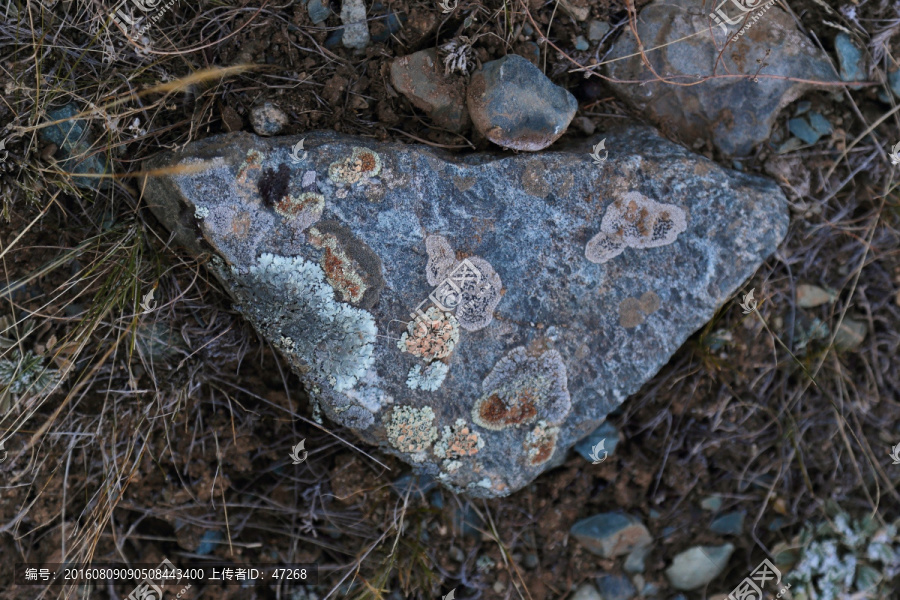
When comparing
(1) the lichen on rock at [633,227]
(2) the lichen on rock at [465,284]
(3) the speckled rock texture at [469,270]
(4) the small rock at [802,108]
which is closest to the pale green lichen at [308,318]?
(3) the speckled rock texture at [469,270]

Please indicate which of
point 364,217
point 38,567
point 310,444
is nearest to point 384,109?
point 364,217

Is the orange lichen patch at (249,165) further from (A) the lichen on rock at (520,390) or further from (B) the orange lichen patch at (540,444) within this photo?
(B) the orange lichen patch at (540,444)

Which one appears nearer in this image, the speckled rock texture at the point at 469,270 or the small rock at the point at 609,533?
the speckled rock texture at the point at 469,270

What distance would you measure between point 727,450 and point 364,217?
2.23 meters

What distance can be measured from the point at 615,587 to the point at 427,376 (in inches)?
62.1

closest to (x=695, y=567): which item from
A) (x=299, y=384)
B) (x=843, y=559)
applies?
(x=843, y=559)

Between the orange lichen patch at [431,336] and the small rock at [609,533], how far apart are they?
4.14ft

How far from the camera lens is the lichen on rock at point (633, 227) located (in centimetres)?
276

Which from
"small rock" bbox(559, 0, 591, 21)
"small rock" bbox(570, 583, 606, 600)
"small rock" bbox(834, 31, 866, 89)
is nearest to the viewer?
"small rock" bbox(559, 0, 591, 21)

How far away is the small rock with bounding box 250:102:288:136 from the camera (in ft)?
9.08

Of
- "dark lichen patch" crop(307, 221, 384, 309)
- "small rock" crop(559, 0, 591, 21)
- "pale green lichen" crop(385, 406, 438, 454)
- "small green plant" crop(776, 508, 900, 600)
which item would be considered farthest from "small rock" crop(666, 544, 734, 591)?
"small rock" crop(559, 0, 591, 21)

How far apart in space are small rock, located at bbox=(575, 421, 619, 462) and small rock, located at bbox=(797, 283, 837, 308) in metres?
1.17

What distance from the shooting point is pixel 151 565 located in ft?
9.91

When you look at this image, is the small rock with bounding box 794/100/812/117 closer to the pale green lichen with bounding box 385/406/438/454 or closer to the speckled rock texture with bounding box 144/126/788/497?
the speckled rock texture with bounding box 144/126/788/497
